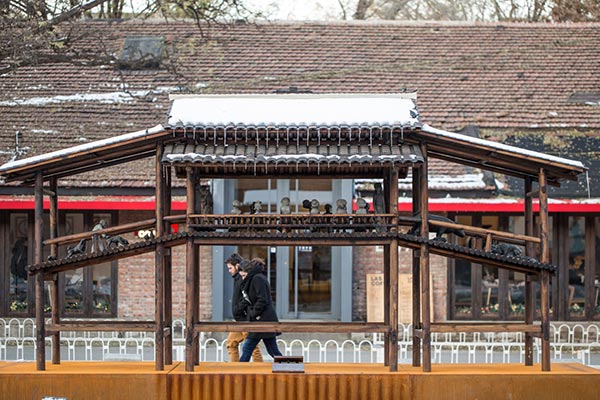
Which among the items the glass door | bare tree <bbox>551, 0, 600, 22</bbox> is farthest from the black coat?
bare tree <bbox>551, 0, 600, 22</bbox>

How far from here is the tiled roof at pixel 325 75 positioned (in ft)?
71.4

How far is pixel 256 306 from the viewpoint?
43.9 ft

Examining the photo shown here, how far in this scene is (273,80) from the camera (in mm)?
23297

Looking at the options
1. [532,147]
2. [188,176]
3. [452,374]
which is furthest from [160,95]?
[452,374]

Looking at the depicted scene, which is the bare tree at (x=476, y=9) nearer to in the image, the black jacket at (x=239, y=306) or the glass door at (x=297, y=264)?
the glass door at (x=297, y=264)

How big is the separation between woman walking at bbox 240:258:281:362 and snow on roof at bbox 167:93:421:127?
9.53 feet

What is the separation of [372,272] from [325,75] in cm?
547

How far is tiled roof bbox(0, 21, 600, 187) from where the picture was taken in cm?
2177

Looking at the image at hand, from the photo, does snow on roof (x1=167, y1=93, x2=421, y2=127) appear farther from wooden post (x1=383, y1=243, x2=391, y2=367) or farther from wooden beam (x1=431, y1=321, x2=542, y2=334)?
wooden beam (x1=431, y1=321, x2=542, y2=334)

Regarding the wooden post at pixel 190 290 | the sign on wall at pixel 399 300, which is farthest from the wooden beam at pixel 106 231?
the sign on wall at pixel 399 300

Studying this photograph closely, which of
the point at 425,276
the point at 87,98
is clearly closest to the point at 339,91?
the point at 87,98

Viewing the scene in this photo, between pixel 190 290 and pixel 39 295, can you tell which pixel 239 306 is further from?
pixel 39 295

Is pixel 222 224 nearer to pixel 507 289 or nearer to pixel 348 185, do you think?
pixel 348 185

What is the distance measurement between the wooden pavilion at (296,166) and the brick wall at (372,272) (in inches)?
327
